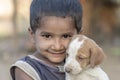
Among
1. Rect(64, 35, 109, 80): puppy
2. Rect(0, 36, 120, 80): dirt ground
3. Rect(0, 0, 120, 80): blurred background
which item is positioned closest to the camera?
Rect(64, 35, 109, 80): puppy

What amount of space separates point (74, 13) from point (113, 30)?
992 cm

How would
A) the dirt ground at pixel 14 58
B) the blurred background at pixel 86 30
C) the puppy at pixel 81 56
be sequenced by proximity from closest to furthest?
1. the puppy at pixel 81 56
2. the dirt ground at pixel 14 58
3. the blurred background at pixel 86 30

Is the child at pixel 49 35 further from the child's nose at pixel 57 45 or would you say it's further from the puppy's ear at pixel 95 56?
the puppy's ear at pixel 95 56

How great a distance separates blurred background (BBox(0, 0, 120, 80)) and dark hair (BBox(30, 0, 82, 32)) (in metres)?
6.01

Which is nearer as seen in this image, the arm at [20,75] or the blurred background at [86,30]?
the arm at [20,75]

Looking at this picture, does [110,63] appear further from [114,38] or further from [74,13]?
[74,13]

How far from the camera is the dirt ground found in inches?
364

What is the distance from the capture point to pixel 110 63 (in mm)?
10086

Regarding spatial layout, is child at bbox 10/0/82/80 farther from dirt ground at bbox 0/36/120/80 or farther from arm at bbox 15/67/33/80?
dirt ground at bbox 0/36/120/80

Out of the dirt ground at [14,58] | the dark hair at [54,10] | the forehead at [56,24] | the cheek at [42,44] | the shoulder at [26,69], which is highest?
the dark hair at [54,10]

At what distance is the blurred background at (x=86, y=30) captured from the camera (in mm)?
9625

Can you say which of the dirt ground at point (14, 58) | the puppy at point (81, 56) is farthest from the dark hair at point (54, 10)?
the dirt ground at point (14, 58)

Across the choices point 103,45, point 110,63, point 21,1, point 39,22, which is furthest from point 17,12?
point 39,22

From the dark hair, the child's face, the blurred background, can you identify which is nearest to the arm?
the child's face
